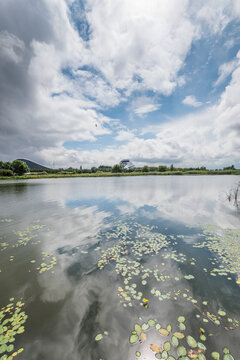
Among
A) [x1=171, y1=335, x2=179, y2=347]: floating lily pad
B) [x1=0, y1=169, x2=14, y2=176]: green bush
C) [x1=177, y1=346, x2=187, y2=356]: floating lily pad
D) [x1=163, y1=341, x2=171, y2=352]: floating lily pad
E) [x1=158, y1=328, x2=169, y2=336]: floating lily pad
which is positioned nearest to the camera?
[x1=177, y1=346, x2=187, y2=356]: floating lily pad

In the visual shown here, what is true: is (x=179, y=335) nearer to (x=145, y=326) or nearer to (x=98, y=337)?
(x=145, y=326)

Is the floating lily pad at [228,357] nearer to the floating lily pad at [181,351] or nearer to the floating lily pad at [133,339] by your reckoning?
the floating lily pad at [181,351]

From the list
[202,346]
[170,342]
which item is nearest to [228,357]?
[202,346]

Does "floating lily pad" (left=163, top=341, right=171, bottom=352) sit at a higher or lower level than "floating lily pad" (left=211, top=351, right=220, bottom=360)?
lower

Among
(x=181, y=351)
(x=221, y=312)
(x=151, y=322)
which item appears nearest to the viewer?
(x=181, y=351)

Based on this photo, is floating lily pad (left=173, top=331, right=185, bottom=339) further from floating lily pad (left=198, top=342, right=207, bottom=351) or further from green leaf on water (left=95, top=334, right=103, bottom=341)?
green leaf on water (left=95, top=334, right=103, bottom=341)

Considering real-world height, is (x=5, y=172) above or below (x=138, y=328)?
above

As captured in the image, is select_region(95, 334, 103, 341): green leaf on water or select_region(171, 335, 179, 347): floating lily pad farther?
select_region(95, 334, 103, 341): green leaf on water

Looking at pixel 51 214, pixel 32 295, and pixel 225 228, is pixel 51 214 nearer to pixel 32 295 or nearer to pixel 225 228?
pixel 32 295

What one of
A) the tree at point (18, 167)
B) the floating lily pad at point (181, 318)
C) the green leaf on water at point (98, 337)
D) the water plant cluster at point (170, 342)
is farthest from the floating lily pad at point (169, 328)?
the tree at point (18, 167)

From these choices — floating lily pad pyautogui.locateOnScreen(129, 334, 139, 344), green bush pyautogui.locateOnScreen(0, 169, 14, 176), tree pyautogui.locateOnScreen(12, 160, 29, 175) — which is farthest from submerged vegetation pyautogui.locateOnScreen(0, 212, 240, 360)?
tree pyautogui.locateOnScreen(12, 160, 29, 175)

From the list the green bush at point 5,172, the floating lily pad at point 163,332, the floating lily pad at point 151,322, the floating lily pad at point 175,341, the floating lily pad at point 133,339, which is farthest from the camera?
the green bush at point 5,172

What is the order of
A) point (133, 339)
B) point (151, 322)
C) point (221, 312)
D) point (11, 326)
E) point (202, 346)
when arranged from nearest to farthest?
point (202, 346), point (133, 339), point (11, 326), point (151, 322), point (221, 312)

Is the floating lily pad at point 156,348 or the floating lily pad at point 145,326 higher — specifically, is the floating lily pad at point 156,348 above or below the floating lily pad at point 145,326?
above
